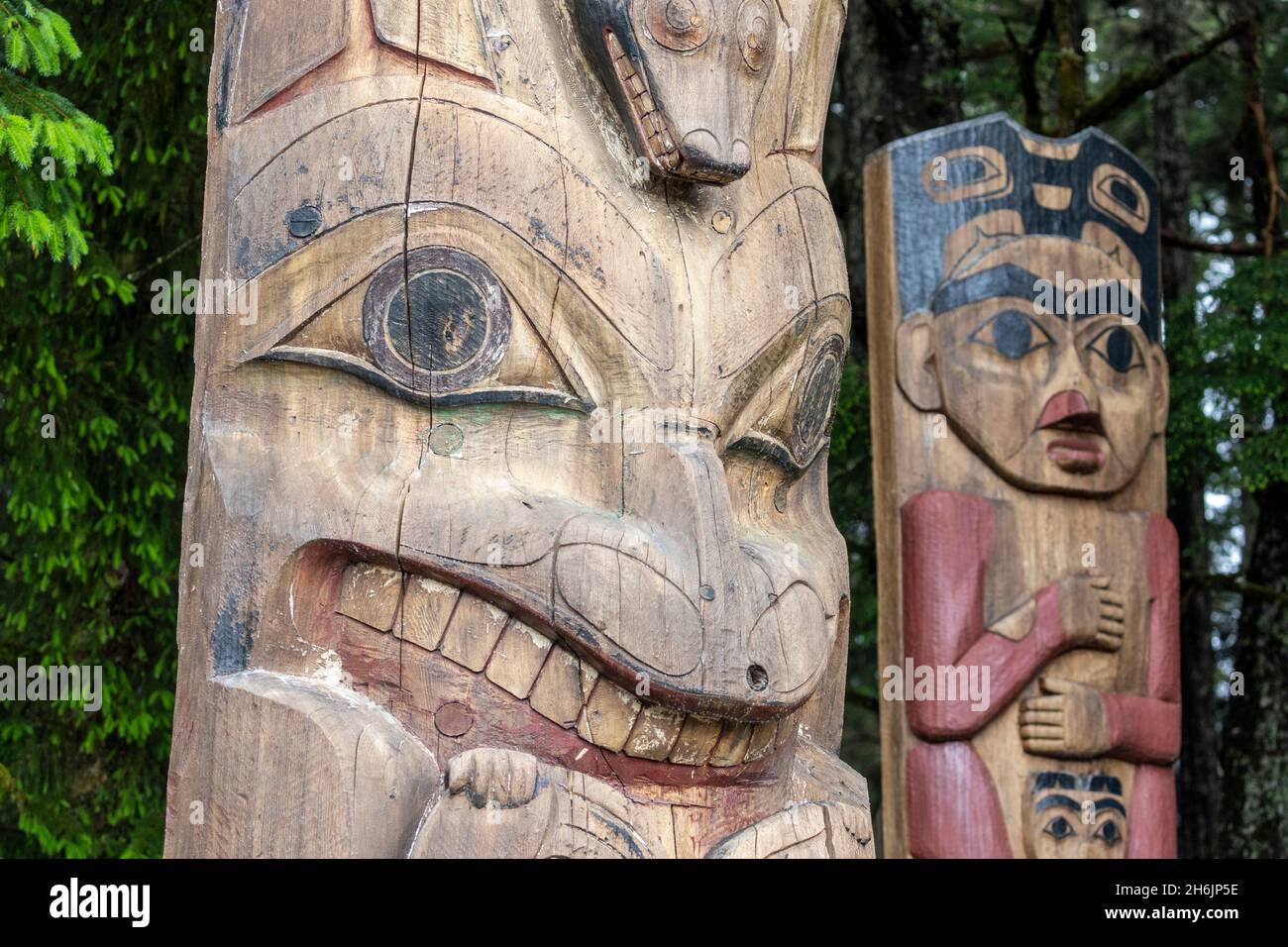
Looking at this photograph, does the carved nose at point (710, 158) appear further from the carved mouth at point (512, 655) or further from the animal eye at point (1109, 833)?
the animal eye at point (1109, 833)

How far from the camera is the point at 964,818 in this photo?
24.1 ft

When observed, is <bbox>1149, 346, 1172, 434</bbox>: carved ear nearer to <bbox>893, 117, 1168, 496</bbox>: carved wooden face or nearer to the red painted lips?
<bbox>893, 117, 1168, 496</bbox>: carved wooden face

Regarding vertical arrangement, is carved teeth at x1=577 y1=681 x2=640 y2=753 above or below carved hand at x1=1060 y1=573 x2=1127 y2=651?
below

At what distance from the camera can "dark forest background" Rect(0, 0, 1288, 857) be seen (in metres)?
7.23

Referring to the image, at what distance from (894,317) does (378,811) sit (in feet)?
15.4

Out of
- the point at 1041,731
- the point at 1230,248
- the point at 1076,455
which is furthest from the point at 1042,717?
the point at 1230,248

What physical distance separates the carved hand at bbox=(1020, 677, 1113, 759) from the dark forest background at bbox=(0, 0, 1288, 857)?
172 cm

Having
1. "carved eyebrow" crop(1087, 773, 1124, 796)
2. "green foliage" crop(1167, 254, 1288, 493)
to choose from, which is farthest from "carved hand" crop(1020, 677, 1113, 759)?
"green foliage" crop(1167, 254, 1288, 493)

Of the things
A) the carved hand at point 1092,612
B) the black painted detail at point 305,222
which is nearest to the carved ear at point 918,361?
the carved hand at point 1092,612

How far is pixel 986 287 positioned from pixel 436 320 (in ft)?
14.4

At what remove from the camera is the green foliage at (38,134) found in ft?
16.7

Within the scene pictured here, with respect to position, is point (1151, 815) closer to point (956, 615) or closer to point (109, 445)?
point (956, 615)

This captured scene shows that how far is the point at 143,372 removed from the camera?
7.84m
